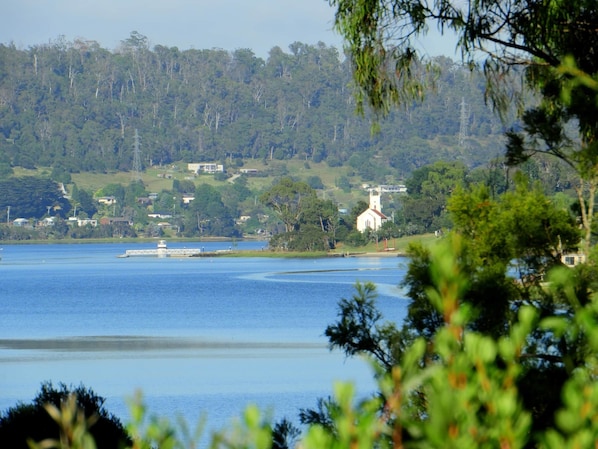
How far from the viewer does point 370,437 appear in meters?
1.55

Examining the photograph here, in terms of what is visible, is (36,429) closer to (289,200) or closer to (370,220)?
(289,200)

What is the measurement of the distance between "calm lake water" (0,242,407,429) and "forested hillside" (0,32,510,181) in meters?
63.6

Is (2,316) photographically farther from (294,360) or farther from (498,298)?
(498,298)

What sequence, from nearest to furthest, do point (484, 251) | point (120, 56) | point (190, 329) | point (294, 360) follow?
point (484, 251)
point (294, 360)
point (190, 329)
point (120, 56)

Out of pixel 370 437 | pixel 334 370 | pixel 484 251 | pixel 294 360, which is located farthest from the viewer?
pixel 294 360

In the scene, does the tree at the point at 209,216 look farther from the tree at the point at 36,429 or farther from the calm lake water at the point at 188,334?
the tree at the point at 36,429

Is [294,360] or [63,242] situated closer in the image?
[294,360]

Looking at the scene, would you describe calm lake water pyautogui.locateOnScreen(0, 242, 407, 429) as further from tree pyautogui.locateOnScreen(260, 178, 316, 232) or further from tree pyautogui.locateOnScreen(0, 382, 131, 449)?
tree pyautogui.locateOnScreen(260, 178, 316, 232)

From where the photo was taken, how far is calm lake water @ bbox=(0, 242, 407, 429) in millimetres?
20766

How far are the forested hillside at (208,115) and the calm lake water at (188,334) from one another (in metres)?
63.6

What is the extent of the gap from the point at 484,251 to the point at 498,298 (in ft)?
3.59

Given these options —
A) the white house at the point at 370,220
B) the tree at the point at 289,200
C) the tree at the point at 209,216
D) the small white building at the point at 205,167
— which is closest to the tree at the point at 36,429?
the tree at the point at 289,200

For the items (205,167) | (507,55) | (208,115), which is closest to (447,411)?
(507,55)

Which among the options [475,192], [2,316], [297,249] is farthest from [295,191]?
[475,192]
